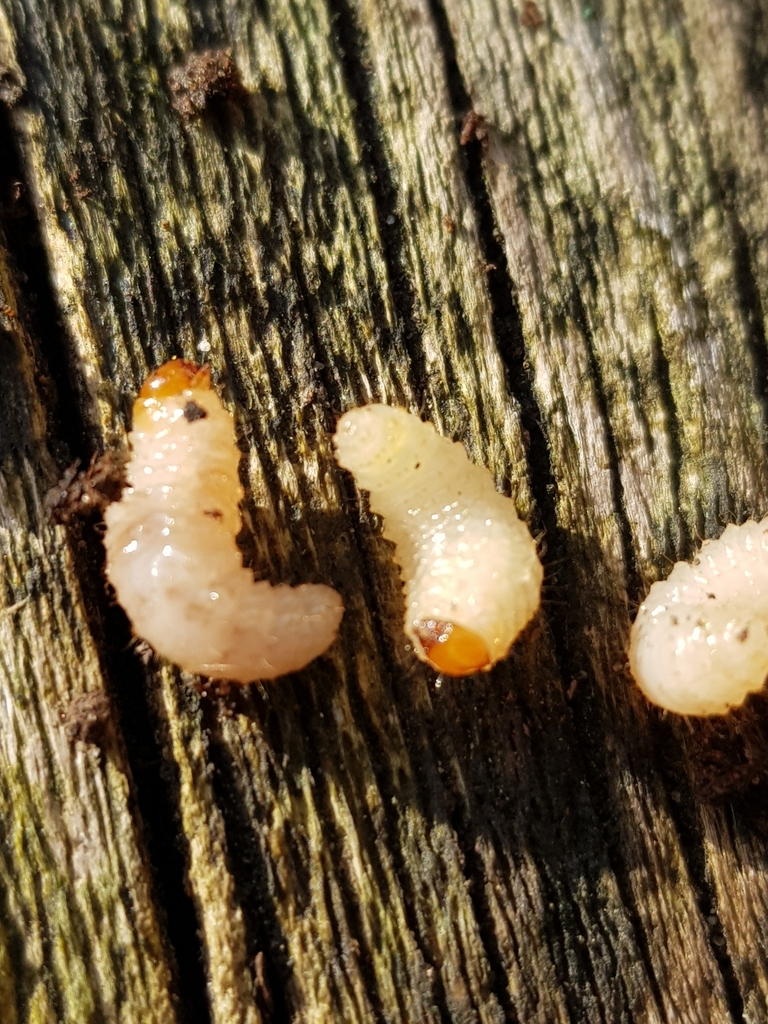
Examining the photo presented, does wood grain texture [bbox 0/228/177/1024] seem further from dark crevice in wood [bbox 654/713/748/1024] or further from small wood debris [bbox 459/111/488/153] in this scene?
dark crevice in wood [bbox 654/713/748/1024]

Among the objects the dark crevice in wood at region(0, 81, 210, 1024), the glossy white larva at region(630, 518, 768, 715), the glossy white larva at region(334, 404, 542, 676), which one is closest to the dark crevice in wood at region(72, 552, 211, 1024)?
the dark crevice in wood at region(0, 81, 210, 1024)

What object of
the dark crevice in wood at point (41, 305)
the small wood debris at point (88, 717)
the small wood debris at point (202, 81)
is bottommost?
the small wood debris at point (88, 717)

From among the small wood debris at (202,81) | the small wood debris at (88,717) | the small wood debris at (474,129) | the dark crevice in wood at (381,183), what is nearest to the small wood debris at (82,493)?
the small wood debris at (88,717)

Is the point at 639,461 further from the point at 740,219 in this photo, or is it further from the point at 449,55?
the point at 449,55

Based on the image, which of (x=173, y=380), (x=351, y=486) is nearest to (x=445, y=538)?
(x=351, y=486)

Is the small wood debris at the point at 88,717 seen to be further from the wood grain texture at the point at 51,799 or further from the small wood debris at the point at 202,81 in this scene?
the small wood debris at the point at 202,81
